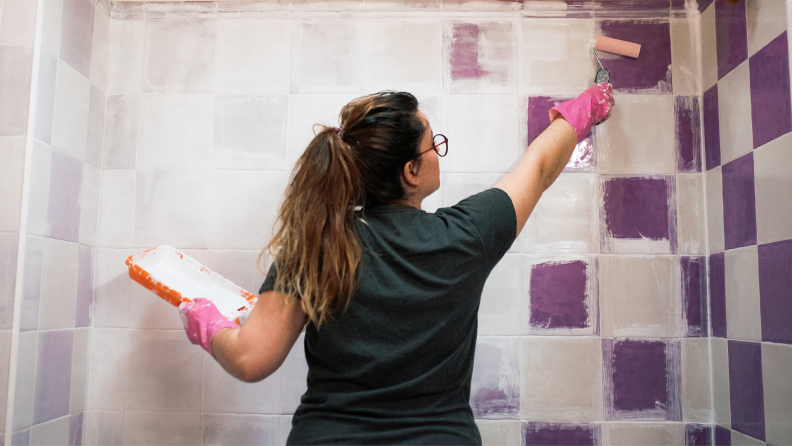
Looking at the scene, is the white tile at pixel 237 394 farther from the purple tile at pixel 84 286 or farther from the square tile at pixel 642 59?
the square tile at pixel 642 59

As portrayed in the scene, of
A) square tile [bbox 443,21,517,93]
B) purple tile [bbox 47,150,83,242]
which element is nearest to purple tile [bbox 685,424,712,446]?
square tile [bbox 443,21,517,93]

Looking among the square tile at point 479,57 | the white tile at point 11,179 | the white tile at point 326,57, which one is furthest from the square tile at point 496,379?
the white tile at point 11,179

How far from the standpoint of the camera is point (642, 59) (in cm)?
155

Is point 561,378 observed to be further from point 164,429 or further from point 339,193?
point 164,429

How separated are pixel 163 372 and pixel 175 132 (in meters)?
0.70

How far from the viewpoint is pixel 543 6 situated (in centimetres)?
157

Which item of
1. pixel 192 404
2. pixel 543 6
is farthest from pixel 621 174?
pixel 192 404

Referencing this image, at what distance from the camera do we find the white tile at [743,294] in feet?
4.16

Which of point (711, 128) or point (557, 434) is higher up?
point (711, 128)

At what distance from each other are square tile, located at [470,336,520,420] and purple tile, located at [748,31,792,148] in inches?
31.4

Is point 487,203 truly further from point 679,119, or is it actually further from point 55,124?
point 55,124

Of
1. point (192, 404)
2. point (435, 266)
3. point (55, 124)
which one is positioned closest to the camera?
point (435, 266)

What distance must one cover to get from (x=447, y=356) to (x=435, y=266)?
16cm

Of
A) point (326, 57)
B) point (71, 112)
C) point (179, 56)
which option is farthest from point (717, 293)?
point (71, 112)
